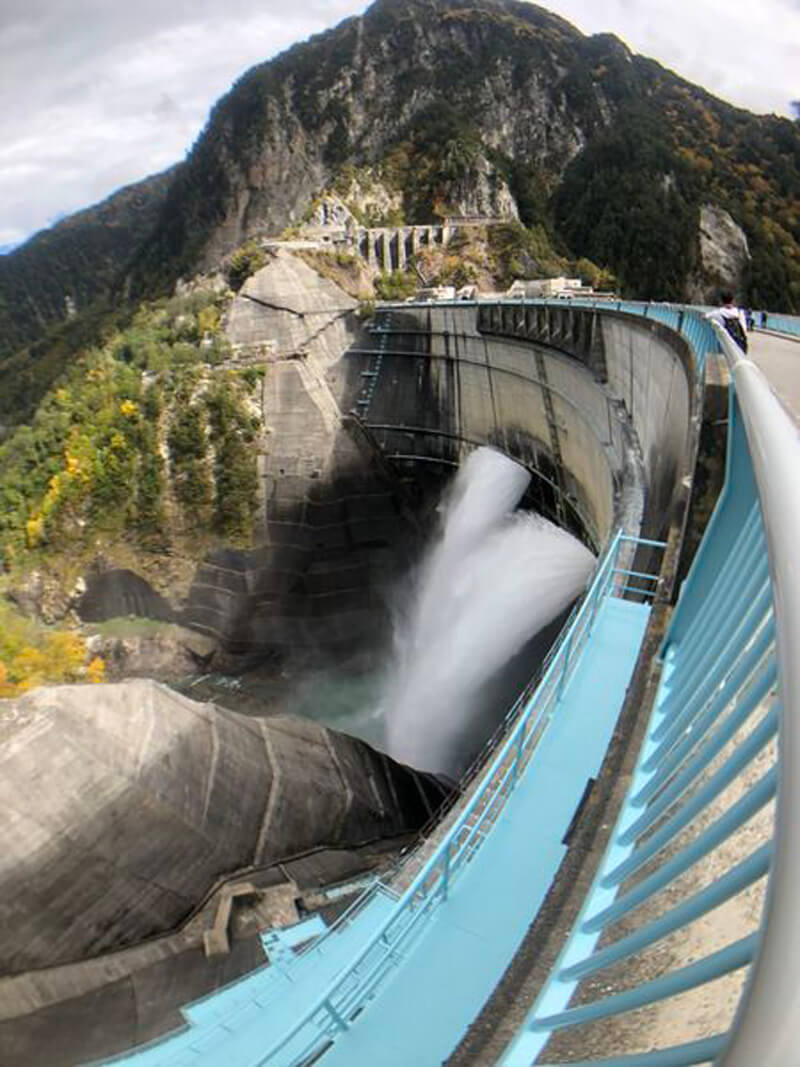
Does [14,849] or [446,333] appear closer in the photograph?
[14,849]

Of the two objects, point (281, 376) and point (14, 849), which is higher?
point (281, 376)

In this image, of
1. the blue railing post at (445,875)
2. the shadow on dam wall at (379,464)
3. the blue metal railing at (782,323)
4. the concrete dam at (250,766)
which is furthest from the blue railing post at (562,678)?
the shadow on dam wall at (379,464)

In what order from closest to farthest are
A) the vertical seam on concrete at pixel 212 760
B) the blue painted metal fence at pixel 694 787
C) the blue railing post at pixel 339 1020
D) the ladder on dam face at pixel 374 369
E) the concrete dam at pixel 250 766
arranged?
the blue painted metal fence at pixel 694 787 < the blue railing post at pixel 339 1020 < the concrete dam at pixel 250 766 < the vertical seam on concrete at pixel 212 760 < the ladder on dam face at pixel 374 369

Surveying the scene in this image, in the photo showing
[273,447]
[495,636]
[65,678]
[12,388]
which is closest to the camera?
[495,636]

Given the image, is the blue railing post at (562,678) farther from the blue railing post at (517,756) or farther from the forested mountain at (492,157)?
the forested mountain at (492,157)

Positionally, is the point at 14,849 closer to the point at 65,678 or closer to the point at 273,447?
the point at 65,678

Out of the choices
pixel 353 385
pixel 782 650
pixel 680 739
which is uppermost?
pixel 353 385

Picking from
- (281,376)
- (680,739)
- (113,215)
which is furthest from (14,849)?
(113,215)

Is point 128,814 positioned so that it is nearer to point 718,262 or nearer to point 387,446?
point 387,446
